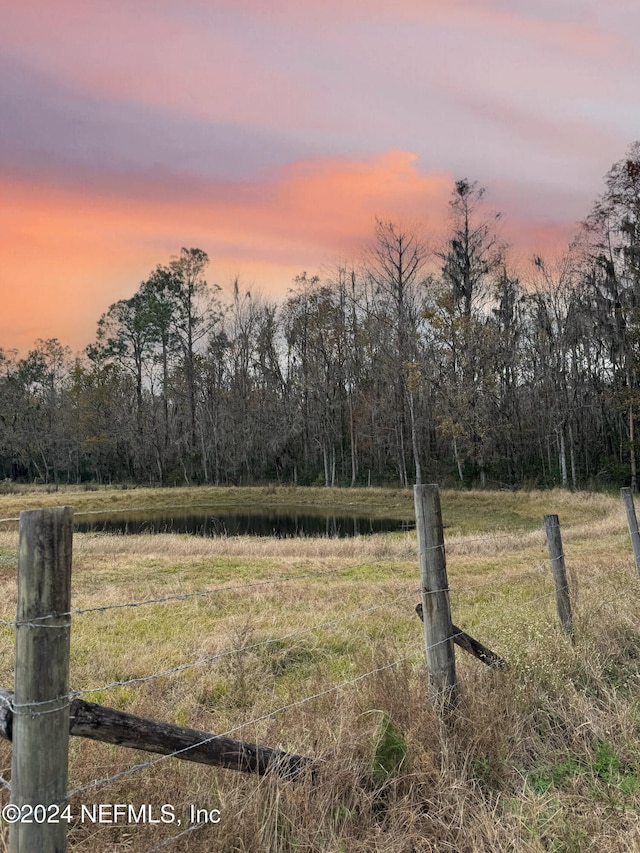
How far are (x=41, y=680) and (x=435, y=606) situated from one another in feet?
8.17

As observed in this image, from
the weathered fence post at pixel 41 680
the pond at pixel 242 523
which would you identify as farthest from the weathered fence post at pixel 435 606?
the pond at pixel 242 523

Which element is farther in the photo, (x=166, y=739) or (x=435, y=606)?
(x=435, y=606)

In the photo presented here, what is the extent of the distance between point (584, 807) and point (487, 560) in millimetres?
10936

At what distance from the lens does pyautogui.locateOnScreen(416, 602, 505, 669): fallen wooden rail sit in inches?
158

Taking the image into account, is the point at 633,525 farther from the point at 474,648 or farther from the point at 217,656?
the point at 217,656

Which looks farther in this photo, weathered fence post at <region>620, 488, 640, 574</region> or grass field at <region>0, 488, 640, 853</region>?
weathered fence post at <region>620, 488, 640, 574</region>

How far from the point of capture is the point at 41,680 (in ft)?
6.79

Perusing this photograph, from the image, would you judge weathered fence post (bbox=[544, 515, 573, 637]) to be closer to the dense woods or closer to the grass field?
the grass field

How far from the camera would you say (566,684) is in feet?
13.8

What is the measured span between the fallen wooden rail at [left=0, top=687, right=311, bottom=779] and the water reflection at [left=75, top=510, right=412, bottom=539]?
21159 millimetres

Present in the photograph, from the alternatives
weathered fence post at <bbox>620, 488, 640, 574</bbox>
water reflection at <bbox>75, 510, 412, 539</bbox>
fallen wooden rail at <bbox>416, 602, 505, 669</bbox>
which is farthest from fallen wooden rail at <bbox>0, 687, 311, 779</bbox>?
water reflection at <bbox>75, 510, 412, 539</bbox>

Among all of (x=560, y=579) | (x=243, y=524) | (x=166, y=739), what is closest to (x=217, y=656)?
(x=166, y=739)

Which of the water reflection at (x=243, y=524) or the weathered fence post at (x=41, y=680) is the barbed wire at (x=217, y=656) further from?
the water reflection at (x=243, y=524)

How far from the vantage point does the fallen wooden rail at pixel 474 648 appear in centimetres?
402
